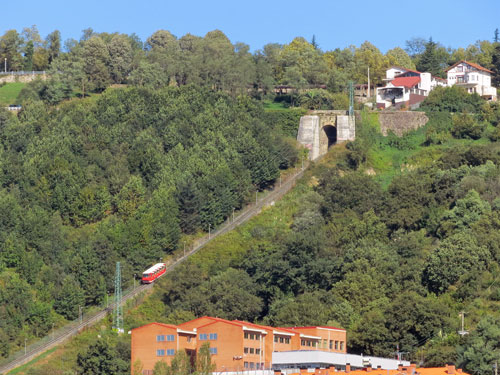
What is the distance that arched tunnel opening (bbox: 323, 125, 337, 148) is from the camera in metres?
120

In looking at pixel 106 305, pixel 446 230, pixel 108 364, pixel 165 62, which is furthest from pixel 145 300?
pixel 165 62

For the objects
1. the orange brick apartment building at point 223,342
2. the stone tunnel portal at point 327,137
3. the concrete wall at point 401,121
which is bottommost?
the orange brick apartment building at point 223,342

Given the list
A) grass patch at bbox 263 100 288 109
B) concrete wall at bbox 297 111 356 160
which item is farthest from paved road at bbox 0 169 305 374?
grass patch at bbox 263 100 288 109

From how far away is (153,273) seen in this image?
94625mm

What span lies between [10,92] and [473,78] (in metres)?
50.7

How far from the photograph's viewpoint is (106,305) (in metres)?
91.9

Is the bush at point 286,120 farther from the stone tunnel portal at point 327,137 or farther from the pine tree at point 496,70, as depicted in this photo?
the pine tree at point 496,70

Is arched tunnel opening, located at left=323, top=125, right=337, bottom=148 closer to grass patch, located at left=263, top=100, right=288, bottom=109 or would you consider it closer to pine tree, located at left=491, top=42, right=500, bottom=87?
grass patch, located at left=263, top=100, right=288, bottom=109

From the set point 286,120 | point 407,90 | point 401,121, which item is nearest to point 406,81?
point 407,90

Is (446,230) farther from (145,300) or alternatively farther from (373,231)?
(145,300)

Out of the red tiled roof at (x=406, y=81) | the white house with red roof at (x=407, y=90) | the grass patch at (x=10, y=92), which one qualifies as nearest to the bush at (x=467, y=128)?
the white house with red roof at (x=407, y=90)

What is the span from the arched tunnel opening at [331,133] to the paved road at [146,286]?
26.8 ft

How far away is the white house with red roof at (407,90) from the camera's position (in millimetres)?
126150

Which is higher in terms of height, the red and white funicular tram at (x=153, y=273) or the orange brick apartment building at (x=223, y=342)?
the red and white funicular tram at (x=153, y=273)
